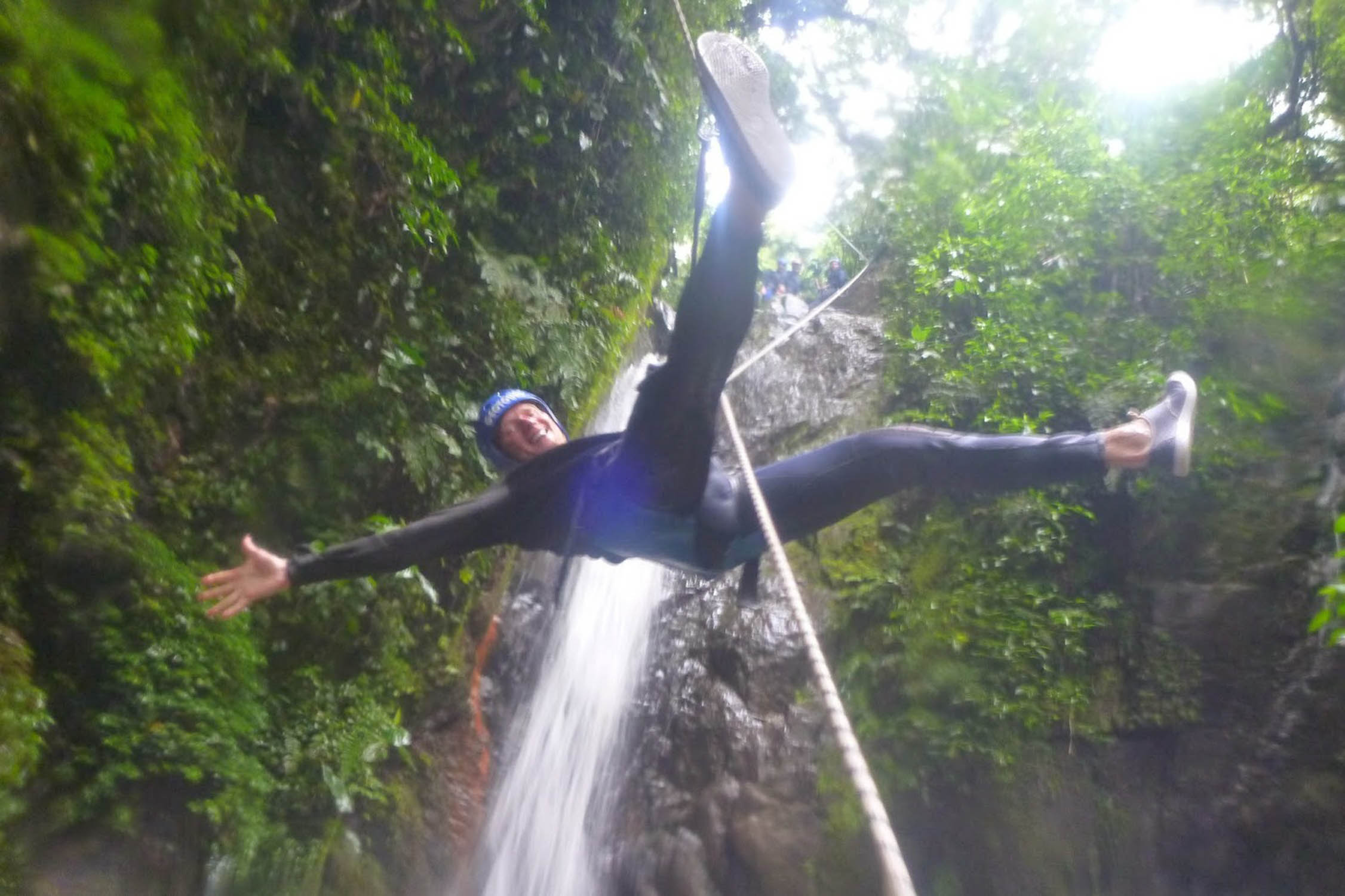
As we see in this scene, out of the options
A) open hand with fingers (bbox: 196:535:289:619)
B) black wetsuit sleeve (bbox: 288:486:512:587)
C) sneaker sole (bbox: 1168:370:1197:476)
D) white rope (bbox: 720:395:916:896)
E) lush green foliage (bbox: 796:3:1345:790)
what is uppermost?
lush green foliage (bbox: 796:3:1345:790)

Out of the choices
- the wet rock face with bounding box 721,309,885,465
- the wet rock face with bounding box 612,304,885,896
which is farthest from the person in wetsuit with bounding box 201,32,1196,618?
the wet rock face with bounding box 721,309,885,465

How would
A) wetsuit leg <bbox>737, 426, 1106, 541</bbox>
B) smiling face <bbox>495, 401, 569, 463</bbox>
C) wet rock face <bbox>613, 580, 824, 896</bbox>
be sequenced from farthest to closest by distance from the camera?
wet rock face <bbox>613, 580, 824, 896</bbox>
smiling face <bbox>495, 401, 569, 463</bbox>
wetsuit leg <bbox>737, 426, 1106, 541</bbox>

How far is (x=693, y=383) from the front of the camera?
238 cm

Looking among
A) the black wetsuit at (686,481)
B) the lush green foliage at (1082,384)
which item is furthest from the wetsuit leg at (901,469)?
the lush green foliage at (1082,384)

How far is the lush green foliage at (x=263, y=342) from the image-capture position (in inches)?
96.3

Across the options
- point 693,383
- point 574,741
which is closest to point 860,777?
point 693,383

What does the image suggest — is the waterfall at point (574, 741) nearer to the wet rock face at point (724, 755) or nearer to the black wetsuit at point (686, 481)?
the wet rock face at point (724, 755)

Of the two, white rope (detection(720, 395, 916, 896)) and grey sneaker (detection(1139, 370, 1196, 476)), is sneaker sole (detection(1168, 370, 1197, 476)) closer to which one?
grey sneaker (detection(1139, 370, 1196, 476))

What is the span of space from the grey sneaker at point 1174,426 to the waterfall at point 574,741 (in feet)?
8.89

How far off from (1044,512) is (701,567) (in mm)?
3031

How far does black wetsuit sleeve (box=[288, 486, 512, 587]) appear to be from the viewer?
8.07 feet

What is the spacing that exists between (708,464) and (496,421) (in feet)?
3.02

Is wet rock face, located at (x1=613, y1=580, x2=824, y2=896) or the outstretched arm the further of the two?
wet rock face, located at (x1=613, y1=580, x2=824, y2=896)

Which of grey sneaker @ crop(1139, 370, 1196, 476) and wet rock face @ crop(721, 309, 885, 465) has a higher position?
wet rock face @ crop(721, 309, 885, 465)
